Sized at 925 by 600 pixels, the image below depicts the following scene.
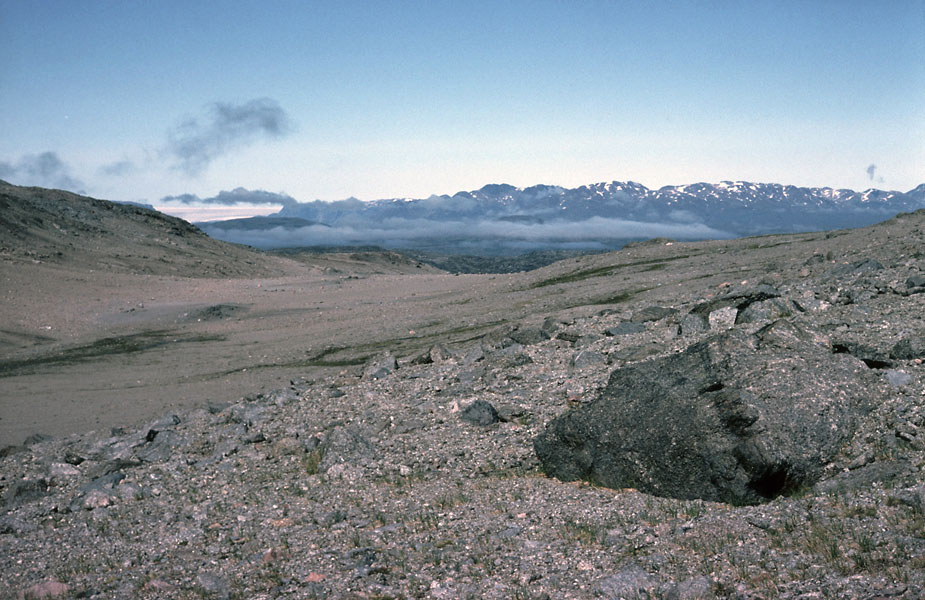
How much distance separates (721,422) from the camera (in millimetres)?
8297

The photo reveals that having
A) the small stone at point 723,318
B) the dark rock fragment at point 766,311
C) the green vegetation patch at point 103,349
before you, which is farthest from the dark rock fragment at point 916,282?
the green vegetation patch at point 103,349

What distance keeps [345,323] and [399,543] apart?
24.7 meters

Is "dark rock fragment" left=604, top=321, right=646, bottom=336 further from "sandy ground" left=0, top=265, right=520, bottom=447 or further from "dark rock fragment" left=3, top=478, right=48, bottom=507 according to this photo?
"dark rock fragment" left=3, top=478, right=48, bottom=507

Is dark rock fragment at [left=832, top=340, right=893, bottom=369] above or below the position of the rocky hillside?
above

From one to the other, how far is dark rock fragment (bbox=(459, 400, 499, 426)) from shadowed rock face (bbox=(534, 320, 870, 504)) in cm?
244

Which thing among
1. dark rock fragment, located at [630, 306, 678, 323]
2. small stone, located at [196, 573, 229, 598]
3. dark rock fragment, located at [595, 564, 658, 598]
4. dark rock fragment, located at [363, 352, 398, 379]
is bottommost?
small stone, located at [196, 573, 229, 598]

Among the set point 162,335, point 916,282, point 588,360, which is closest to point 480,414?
point 588,360

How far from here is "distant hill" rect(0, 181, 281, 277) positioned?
57.4 m

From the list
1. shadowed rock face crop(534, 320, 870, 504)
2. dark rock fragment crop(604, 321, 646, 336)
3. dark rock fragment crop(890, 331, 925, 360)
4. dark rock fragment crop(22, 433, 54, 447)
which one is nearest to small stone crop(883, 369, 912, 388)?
shadowed rock face crop(534, 320, 870, 504)

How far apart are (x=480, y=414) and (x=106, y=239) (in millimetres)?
68221

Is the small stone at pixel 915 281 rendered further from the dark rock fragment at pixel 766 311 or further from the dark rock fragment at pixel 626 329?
the dark rock fragment at pixel 626 329

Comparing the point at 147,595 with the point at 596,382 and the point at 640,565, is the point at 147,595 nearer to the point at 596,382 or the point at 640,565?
the point at 640,565

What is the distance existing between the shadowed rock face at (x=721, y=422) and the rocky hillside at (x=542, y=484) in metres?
0.03

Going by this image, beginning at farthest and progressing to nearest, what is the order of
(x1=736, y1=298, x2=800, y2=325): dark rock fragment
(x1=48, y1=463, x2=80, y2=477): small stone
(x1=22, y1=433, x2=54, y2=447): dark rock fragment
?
1. (x1=22, y1=433, x2=54, y2=447): dark rock fragment
2. (x1=736, y1=298, x2=800, y2=325): dark rock fragment
3. (x1=48, y1=463, x2=80, y2=477): small stone
